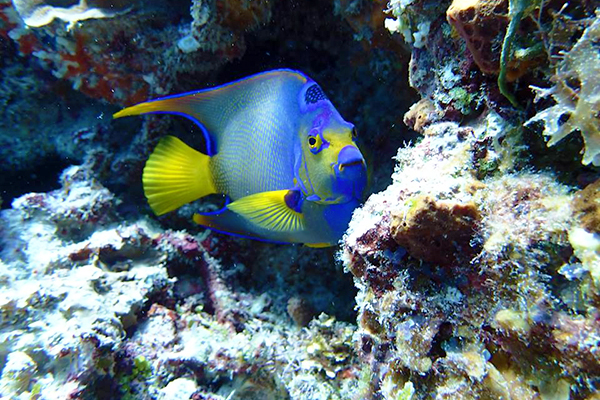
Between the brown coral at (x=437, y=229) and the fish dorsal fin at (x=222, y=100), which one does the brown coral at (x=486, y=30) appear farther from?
the fish dorsal fin at (x=222, y=100)

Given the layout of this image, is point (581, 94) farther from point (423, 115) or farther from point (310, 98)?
point (310, 98)

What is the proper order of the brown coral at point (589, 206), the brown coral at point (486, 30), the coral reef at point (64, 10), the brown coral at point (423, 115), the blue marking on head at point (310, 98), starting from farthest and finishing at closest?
1. the coral reef at point (64, 10)
2. the blue marking on head at point (310, 98)
3. the brown coral at point (423, 115)
4. the brown coral at point (486, 30)
5. the brown coral at point (589, 206)

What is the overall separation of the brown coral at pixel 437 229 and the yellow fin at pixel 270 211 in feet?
3.03

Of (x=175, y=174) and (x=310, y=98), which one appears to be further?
(x=175, y=174)

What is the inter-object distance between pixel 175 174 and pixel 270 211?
0.90m

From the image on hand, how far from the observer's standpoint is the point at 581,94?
0.97m

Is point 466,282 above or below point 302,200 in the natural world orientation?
below

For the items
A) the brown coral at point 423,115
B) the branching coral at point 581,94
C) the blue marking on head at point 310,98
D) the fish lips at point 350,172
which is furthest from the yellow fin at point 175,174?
the branching coral at point 581,94

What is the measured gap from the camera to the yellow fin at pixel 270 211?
6.56ft

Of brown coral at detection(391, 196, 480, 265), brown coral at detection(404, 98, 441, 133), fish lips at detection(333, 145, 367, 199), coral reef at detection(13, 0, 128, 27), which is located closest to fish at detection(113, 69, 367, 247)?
fish lips at detection(333, 145, 367, 199)

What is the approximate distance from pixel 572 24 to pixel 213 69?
2354 millimetres

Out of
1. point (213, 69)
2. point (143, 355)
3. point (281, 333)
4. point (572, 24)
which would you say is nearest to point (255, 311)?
point (281, 333)

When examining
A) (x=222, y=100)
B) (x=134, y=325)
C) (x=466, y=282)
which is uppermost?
(x=222, y=100)

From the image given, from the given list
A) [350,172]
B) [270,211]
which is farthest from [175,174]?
[350,172]
